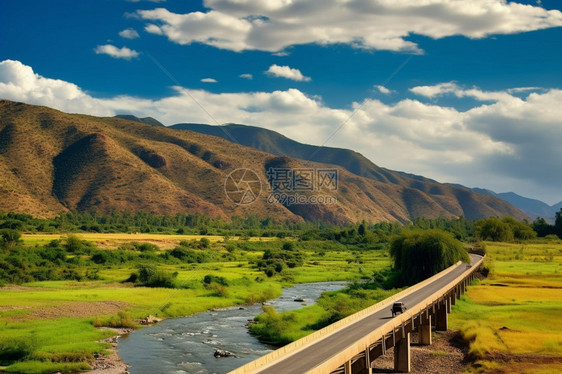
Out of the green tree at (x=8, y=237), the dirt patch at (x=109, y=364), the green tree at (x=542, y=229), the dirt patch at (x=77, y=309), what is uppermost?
the green tree at (x=542, y=229)

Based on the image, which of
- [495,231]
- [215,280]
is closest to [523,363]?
[215,280]

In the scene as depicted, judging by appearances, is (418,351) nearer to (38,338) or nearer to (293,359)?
(293,359)

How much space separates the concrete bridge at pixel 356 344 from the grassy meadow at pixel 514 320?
4.77 meters

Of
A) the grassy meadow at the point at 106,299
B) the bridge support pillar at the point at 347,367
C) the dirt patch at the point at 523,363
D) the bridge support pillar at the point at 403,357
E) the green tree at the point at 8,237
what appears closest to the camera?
the bridge support pillar at the point at 347,367

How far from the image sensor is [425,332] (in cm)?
4606

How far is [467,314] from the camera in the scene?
5791 cm

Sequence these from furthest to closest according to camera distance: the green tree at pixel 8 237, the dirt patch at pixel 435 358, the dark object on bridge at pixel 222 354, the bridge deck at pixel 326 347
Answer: the green tree at pixel 8 237
the dark object on bridge at pixel 222 354
the dirt patch at pixel 435 358
the bridge deck at pixel 326 347

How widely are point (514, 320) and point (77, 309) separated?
43.7m

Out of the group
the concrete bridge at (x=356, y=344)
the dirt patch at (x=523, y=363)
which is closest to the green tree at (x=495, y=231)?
the concrete bridge at (x=356, y=344)

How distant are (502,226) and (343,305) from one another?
120332 mm

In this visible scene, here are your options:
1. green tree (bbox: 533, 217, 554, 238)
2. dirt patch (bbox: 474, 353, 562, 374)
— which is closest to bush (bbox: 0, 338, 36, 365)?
dirt patch (bbox: 474, 353, 562, 374)

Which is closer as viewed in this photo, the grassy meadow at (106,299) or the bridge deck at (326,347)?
the bridge deck at (326,347)

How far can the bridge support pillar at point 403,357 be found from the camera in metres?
36.5

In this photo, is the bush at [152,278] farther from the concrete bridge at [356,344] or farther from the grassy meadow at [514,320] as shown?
the grassy meadow at [514,320]
